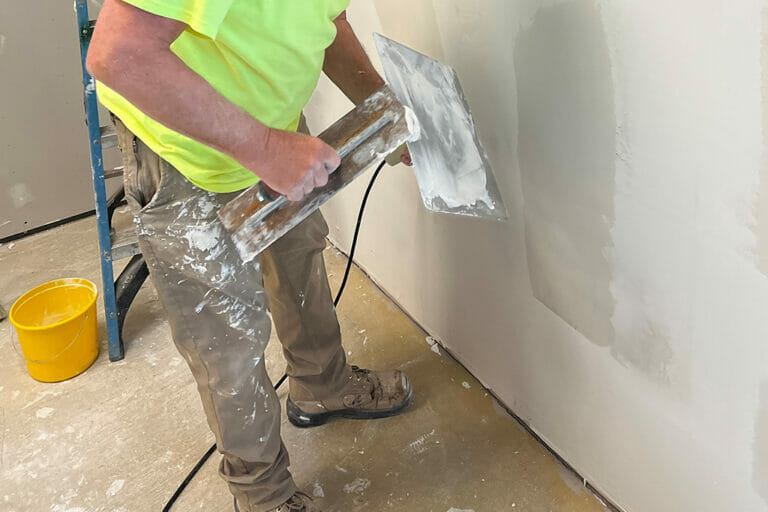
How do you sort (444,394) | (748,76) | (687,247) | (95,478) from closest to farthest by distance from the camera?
1. (748,76)
2. (687,247)
3. (95,478)
4. (444,394)

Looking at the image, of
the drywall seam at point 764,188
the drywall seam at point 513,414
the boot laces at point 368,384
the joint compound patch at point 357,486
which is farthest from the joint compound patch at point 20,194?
the drywall seam at point 764,188

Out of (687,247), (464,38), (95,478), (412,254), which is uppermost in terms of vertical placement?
(464,38)

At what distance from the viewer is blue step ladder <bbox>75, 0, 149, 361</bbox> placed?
1.70 m

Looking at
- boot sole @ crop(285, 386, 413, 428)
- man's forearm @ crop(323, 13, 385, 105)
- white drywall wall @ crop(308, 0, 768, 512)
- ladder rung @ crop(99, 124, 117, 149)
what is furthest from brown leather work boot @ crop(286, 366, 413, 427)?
ladder rung @ crop(99, 124, 117, 149)

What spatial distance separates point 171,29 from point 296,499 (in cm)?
110

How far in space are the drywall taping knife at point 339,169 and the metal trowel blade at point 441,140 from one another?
0.04 meters

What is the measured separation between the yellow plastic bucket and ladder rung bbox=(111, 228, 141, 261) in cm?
16

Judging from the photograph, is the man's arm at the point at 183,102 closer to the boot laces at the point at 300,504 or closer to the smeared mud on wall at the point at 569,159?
the smeared mud on wall at the point at 569,159

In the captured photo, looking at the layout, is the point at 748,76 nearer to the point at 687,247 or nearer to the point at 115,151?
the point at 687,247

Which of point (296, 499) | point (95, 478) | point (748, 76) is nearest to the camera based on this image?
point (748, 76)

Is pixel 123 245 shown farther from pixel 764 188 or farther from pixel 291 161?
pixel 764 188

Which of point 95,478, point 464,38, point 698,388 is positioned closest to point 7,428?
point 95,478

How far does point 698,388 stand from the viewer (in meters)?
1.08

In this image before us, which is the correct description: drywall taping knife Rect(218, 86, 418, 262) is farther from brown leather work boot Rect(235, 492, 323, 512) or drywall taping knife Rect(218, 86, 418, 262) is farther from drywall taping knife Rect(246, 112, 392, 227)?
brown leather work boot Rect(235, 492, 323, 512)
